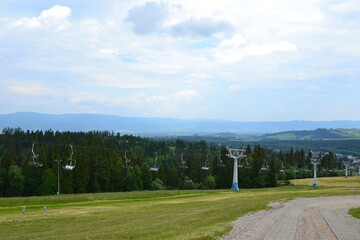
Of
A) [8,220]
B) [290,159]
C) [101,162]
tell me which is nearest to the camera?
[8,220]

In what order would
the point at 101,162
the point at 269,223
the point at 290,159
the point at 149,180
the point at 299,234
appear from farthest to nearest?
the point at 290,159, the point at 149,180, the point at 101,162, the point at 269,223, the point at 299,234

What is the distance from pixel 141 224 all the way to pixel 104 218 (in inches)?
236

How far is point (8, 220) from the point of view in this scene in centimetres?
3212

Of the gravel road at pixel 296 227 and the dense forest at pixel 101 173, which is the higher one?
the gravel road at pixel 296 227

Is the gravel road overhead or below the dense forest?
overhead

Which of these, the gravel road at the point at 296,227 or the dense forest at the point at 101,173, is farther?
the dense forest at the point at 101,173

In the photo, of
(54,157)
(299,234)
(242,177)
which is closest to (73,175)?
(54,157)

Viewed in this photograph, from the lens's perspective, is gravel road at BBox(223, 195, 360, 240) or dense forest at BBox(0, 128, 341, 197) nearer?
gravel road at BBox(223, 195, 360, 240)

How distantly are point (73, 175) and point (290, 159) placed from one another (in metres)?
94.3

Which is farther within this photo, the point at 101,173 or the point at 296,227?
the point at 101,173

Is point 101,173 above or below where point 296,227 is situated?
below

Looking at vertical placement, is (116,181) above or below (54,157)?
below

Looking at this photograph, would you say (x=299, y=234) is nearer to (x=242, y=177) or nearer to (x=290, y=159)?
(x=242, y=177)

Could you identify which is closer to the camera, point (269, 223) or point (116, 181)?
point (269, 223)
